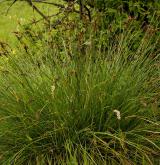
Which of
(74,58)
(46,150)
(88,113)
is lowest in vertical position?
(46,150)

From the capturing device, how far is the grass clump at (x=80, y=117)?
3725 mm

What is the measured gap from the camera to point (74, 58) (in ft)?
13.3

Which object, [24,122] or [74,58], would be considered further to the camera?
[74,58]

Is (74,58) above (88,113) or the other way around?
above

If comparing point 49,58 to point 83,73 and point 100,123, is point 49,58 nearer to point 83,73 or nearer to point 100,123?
point 83,73

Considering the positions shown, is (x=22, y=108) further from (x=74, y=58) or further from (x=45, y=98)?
(x=74, y=58)

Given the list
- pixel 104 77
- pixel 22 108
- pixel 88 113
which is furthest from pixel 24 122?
pixel 104 77

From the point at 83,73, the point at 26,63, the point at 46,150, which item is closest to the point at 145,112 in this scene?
the point at 83,73

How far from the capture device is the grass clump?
372 centimetres

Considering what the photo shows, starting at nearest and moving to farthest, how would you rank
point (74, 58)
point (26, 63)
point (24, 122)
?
point (24, 122), point (74, 58), point (26, 63)

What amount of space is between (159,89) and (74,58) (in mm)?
724

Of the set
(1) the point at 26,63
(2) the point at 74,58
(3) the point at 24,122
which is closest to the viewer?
(3) the point at 24,122

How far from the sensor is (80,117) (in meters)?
3.82

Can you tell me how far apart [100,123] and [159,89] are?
622mm
